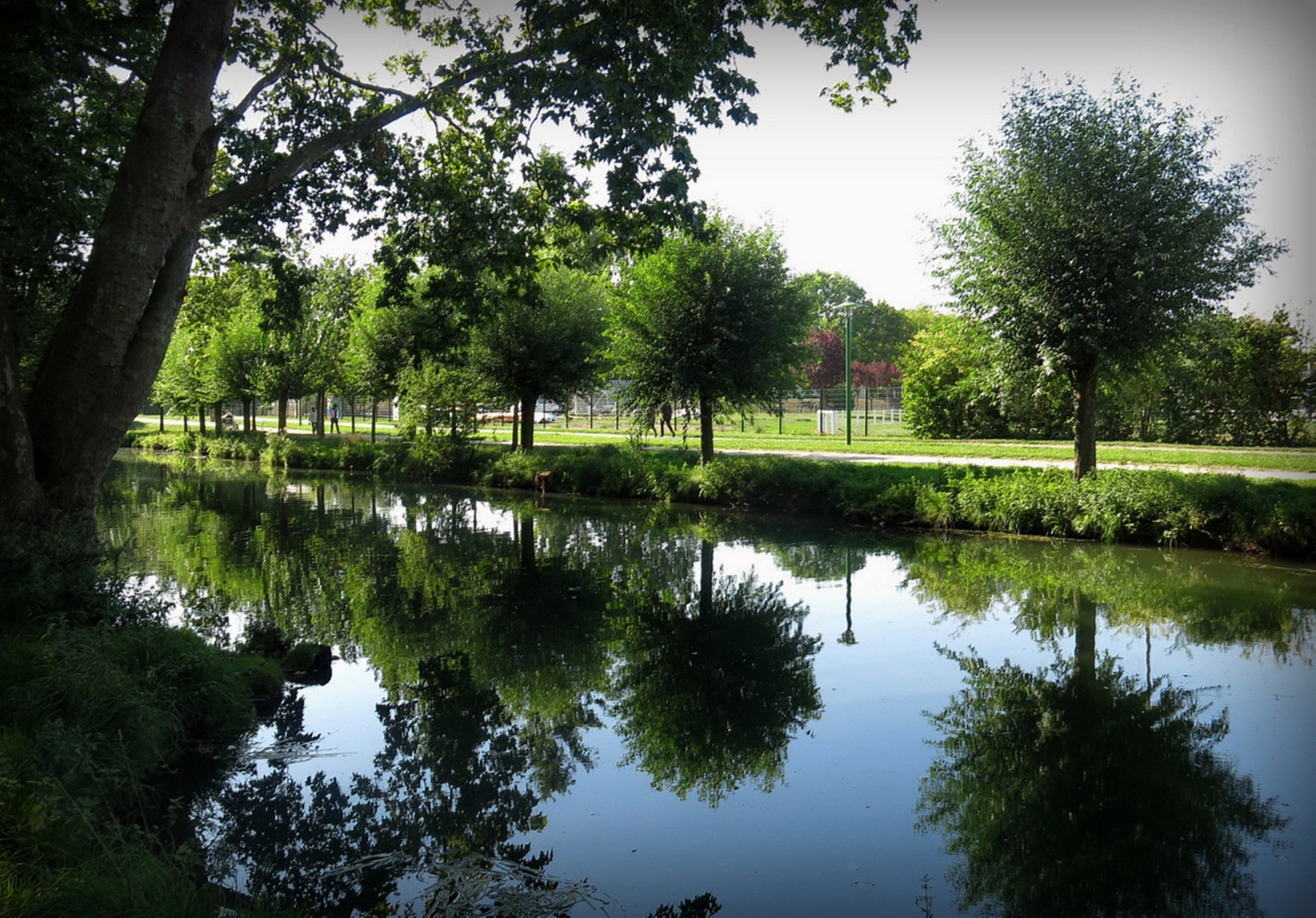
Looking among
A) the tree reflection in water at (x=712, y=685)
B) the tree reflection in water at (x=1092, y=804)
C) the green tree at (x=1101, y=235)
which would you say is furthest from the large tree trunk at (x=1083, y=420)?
the tree reflection in water at (x=1092, y=804)

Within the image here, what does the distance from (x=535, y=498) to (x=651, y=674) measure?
16877 millimetres

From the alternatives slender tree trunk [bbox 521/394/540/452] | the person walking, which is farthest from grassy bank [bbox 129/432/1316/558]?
the person walking

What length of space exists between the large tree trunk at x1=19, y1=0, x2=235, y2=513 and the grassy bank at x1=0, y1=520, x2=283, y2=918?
85 cm

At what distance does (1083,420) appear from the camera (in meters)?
16.6

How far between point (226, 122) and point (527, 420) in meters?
21.5

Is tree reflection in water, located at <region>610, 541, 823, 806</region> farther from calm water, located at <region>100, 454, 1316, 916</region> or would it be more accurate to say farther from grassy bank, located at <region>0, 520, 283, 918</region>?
grassy bank, located at <region>0, 520, 283, 918</region>

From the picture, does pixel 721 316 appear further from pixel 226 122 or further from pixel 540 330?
pixel 226 122

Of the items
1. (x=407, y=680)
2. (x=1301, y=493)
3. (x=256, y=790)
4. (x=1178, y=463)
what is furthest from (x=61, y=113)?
(x=1178, y=463)

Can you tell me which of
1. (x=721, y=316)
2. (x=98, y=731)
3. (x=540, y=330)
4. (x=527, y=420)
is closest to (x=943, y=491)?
(x=721, y=316)

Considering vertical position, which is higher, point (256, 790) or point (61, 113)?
point (61, 113)

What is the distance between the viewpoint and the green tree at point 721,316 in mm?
21359

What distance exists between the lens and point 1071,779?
6.23 meters

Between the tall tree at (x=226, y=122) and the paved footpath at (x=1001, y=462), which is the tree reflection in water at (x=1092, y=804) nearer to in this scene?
the tall tree at (x=226, y=122)

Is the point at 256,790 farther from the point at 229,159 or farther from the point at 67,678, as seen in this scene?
the point at 229,159
